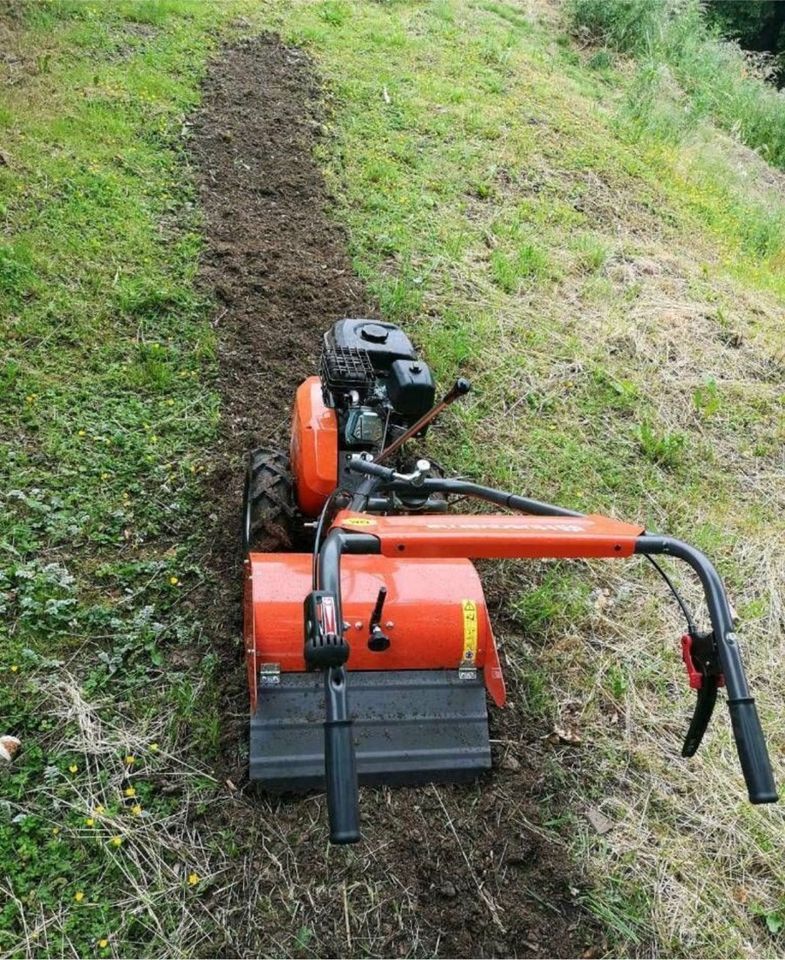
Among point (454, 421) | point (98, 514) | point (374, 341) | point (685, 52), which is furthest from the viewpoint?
point (685, 52)

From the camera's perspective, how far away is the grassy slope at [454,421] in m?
2.73

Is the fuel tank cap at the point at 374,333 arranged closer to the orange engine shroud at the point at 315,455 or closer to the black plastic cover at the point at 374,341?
the black plastic cover at the point at 374,341

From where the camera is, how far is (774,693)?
356 cm

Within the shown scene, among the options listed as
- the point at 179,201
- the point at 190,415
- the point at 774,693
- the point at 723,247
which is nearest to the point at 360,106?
the point at 179,201

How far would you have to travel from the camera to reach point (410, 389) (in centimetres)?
326

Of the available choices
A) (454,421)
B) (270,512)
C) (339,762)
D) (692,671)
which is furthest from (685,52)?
(339,762)

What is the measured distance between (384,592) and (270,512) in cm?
78

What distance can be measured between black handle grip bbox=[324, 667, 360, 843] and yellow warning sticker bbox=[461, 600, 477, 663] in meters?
1.08

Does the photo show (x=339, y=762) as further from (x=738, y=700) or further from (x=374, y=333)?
(x=374, y=333)

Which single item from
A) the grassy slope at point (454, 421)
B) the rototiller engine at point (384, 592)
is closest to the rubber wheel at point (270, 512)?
the rototiller engine at point (384, 592)

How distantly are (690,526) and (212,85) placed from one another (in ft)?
20.0

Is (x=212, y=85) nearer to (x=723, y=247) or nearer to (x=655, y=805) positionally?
(x=723, y=247)

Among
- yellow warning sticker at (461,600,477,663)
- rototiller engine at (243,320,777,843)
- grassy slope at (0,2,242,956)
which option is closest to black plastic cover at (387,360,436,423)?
rototiller engine at (243,320,777,843)

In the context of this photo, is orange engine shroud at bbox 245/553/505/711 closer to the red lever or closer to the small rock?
the small rock
